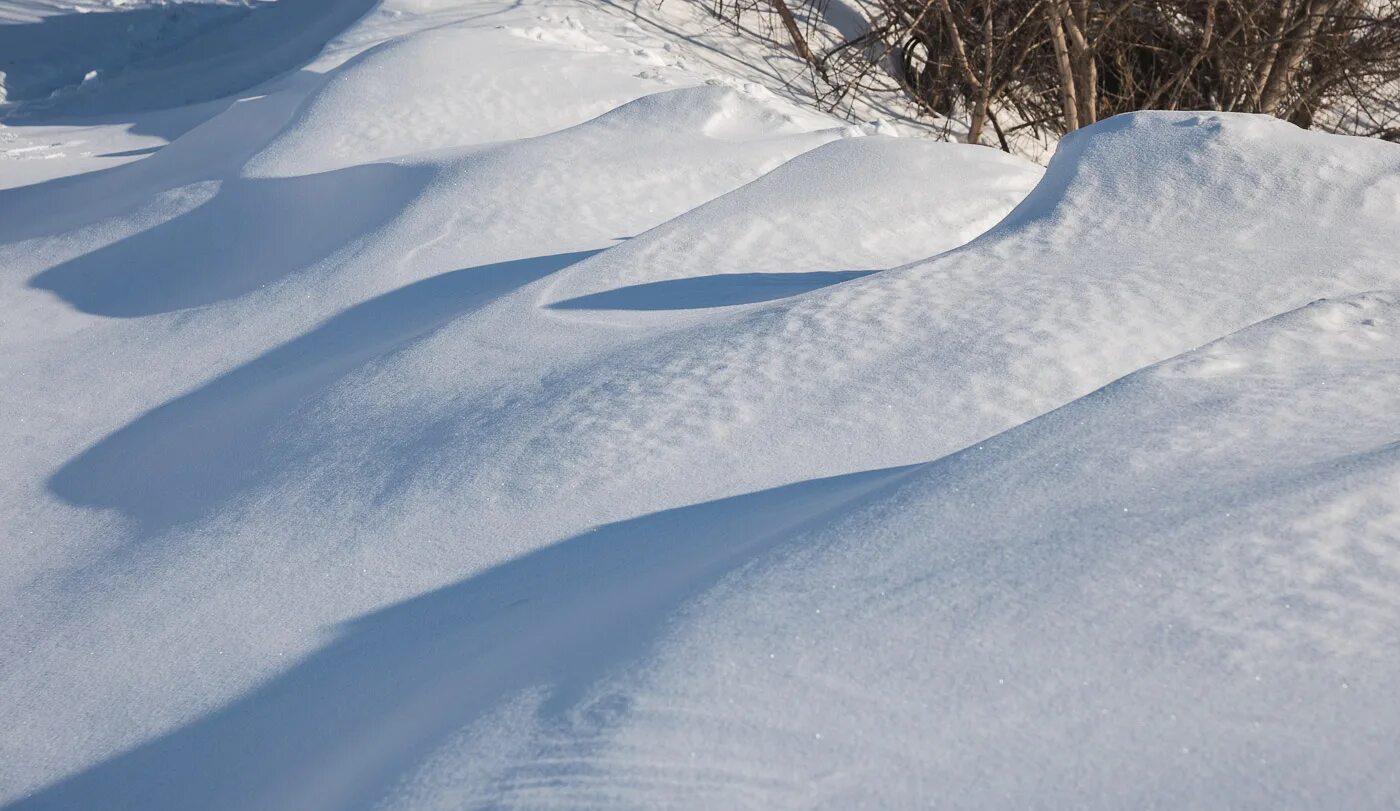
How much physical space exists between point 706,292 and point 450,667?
1.25m

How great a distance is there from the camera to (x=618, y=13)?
20.1 feet

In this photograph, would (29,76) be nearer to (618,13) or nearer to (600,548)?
(618,13)

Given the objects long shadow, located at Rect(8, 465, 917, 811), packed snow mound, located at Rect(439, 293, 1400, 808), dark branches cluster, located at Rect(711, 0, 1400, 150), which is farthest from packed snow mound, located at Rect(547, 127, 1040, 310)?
dark branches cluster, located at Rect(711, 0, 1400, 150)

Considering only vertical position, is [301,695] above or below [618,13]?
below

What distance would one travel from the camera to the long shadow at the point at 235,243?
10.2ft

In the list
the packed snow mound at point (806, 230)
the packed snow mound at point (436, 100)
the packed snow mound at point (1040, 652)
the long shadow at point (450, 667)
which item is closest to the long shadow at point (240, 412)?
the packed snow mound at point (806, 230)

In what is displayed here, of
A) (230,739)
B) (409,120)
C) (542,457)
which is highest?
(409,120)

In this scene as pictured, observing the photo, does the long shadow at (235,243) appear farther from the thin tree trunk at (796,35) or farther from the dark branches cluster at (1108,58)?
the thin tree trunk at (796,35)

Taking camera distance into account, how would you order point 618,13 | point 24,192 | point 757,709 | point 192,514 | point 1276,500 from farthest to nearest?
point 618,13 < point 24,192 < point 192,514 < point 1276,500 < point 757,709

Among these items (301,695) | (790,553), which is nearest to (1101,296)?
(790,553)

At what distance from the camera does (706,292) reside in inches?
101

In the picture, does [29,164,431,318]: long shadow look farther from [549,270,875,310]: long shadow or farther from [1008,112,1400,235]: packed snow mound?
[1008,112,1400,235]: packed snow mound

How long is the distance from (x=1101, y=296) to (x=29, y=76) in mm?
6290

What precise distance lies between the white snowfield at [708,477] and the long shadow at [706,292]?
2cm
